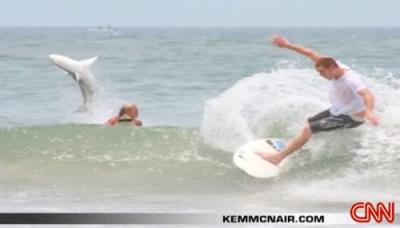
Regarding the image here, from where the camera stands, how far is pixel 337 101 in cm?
861

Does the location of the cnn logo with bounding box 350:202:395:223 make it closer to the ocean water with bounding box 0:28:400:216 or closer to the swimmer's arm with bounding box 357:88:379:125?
the ocean water with bounding box 0:28:400:216

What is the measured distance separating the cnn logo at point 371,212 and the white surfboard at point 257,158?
1.28m

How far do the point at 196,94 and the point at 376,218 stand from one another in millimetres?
13240

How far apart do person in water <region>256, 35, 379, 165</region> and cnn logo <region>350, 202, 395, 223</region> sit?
3.06 ft

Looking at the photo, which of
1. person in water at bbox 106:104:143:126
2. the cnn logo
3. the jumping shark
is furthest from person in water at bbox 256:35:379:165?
the jumping shark

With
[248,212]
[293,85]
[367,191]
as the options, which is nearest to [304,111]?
[293,85]

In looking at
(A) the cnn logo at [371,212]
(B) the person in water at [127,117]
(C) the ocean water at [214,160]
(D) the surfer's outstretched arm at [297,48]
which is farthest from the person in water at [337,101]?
(B) the person in water at [127,117]

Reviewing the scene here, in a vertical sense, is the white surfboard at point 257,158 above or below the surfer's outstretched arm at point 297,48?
below

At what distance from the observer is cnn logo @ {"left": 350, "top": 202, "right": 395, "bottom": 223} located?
711cm

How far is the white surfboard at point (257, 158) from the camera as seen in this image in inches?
348

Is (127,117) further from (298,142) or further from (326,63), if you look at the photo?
(326,63)

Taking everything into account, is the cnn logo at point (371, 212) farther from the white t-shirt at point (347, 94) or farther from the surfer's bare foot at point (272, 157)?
the surfer's bare foot at point (272, 157)

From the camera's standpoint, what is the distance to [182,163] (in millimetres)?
10133

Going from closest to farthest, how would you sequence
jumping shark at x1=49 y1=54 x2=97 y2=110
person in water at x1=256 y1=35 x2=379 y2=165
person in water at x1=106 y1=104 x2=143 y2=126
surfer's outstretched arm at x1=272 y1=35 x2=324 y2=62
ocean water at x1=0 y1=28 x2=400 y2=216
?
ocean water at x1=0 y1=28 x2=400 y2=216 < person in water at x1=256 y1=35 x2=379 y2=165 < surfer's outstretched arm at x1=272 y1=35 x2=324 y2=62 < person in water at x1=106 y1=104 x2=143 y2=126 < jumping shark at x1=49 y1=54 x2=97 y2=110
